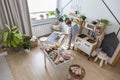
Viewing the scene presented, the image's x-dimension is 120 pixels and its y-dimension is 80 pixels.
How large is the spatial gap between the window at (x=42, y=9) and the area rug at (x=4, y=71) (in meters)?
1.46

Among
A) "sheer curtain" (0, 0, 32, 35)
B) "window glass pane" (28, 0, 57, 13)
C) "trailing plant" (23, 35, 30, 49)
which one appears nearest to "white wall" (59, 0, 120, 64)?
"window glass pane" (28, 0, 57, 13)

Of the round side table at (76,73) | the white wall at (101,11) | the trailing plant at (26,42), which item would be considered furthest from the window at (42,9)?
the round side table at (76,73)

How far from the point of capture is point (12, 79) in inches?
84.0

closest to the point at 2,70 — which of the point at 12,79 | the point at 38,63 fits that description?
the point at 12,79

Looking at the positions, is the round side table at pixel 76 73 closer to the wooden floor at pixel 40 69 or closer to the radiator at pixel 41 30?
the wooden floor at pixel 40 69

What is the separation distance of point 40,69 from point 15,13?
5.09 feet

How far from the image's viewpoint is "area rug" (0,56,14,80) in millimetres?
2166

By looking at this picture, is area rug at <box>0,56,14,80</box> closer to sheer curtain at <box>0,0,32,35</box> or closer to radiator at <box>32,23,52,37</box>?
sheer curtain at <box>0,0,32,35</box>

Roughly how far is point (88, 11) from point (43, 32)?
1.65 metres

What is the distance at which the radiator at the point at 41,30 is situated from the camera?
335 centimetres

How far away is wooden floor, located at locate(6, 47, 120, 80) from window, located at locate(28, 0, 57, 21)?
1243 millimetres

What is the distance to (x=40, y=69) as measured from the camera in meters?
2.42

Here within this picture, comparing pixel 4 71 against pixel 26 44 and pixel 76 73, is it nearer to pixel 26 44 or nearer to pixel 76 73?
pixel 26 44

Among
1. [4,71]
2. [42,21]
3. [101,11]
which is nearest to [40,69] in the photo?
[4,71]
